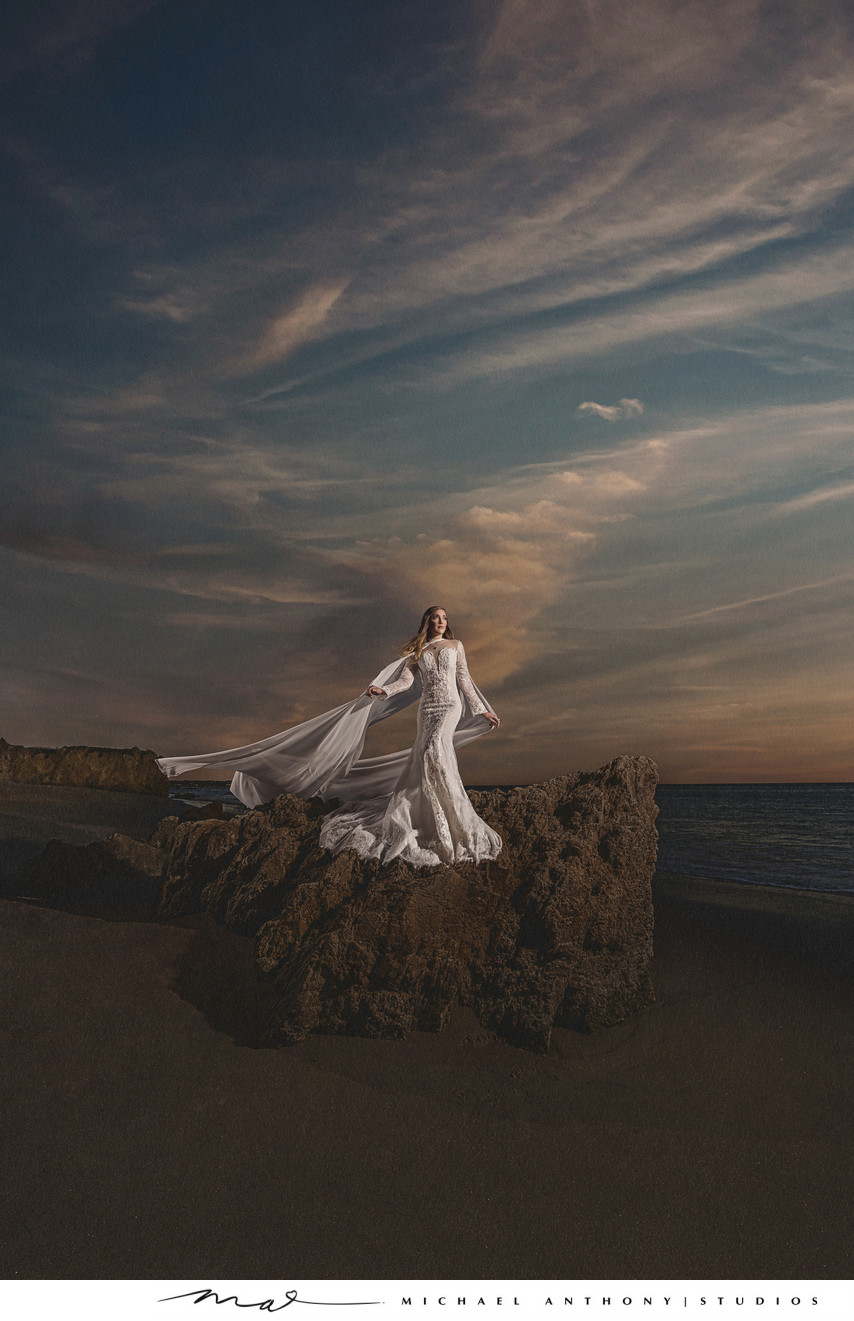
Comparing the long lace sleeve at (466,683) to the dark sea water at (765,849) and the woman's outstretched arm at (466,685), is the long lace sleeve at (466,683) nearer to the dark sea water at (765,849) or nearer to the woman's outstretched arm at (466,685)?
the woman's outstretched arm at (466,685)

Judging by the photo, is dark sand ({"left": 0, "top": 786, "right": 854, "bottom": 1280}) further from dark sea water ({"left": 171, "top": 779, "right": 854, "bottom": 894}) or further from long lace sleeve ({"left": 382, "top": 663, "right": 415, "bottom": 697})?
dark sea water ({"left": 171, "top": 779, "right": 854, "bottom": 894})

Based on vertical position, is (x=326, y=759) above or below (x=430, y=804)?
above

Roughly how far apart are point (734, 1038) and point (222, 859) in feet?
17.6

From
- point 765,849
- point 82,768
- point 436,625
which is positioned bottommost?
point 765,849

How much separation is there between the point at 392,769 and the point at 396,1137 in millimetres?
3754

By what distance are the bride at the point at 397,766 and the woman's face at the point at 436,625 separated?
11 millimetres

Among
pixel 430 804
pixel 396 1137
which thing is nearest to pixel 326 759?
pixel 430 804

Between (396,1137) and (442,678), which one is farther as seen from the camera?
(442,678)

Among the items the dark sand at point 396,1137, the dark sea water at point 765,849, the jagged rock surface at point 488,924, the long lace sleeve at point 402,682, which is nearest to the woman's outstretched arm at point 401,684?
the long lace sleeve at point 402,682

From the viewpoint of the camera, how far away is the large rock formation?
3150cm

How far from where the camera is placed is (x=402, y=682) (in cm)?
761

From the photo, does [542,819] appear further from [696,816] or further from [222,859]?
[696,816]

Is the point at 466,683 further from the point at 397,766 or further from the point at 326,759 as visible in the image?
the point at 326,759

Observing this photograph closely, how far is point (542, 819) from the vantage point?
23.0 ft
